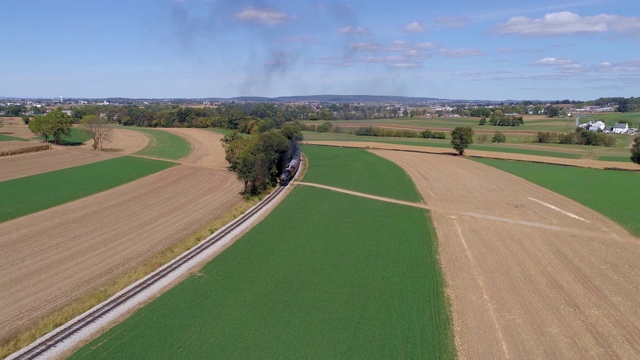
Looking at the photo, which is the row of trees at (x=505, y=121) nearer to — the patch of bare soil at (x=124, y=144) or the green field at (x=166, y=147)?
the green field at (x=166, y=147)

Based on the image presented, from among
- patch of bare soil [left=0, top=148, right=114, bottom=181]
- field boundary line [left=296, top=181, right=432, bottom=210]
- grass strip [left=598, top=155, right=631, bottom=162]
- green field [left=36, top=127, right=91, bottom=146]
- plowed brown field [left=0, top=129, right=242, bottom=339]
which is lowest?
plowed brown field [left=0, top=129, right=242, bottom=339]

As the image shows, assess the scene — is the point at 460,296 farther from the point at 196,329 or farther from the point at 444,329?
the point at 196,329

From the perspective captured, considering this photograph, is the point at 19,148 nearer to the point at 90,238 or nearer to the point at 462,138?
the point at 90,238

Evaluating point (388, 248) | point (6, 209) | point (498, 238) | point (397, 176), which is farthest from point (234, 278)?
point (397, 176)

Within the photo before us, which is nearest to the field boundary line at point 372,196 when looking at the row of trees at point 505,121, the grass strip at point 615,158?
the grass strip at point 615,158

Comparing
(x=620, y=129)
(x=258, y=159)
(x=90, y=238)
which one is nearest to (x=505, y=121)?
(x=620, y=129)

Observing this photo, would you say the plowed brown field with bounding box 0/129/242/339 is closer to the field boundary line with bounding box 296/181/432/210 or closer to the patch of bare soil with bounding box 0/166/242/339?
the patch of bare soil with bounding box 0/166/242/339

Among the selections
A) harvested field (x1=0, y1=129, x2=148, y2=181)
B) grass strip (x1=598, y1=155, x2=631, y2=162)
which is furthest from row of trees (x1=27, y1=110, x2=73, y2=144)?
grass strip (x1=598, y1=155, x2=631, y2=162)
